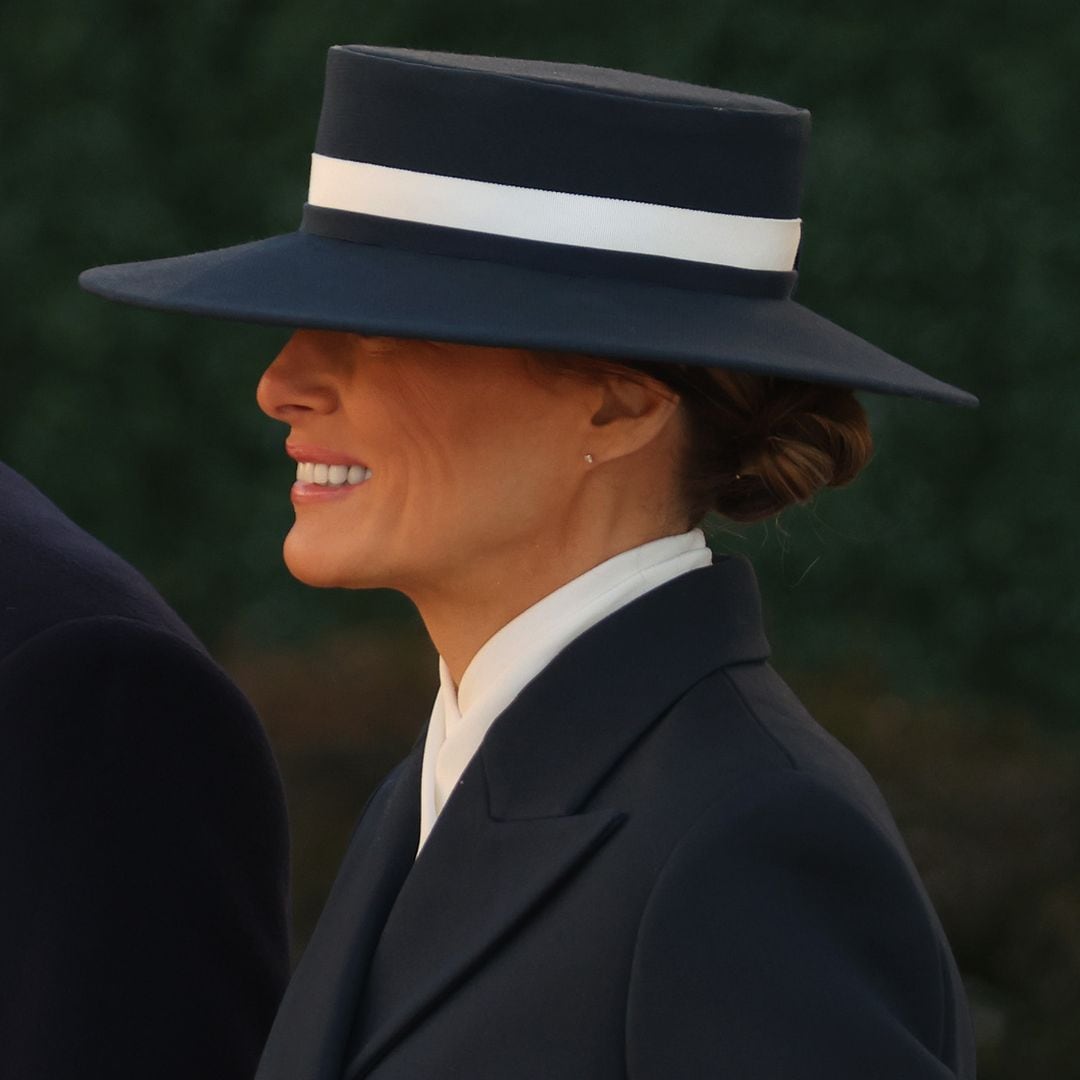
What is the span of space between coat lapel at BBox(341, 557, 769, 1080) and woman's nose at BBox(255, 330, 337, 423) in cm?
30

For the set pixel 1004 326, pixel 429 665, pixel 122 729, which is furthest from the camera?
pixel 429 665

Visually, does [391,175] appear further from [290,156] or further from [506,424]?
[290,156]

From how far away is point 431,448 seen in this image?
1904 mm

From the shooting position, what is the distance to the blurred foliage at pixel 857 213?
471 centimetres

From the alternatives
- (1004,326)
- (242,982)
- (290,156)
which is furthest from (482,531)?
(290,156)

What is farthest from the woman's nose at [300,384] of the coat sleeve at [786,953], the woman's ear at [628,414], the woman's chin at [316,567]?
the coat sleeve at [786,953]

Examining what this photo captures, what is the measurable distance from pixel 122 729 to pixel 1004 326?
2962 millimetres

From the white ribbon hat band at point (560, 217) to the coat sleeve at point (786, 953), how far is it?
0.46 metres

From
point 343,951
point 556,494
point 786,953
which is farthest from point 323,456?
point 786,953

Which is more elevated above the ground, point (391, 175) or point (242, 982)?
point (391, 175)

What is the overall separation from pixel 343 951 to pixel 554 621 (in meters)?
0.34

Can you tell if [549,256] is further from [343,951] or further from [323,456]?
[343,951]

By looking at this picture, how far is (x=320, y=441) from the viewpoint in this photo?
1.94 meters

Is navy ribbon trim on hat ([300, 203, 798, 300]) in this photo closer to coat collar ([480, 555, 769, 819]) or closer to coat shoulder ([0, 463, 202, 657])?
coat collar ([480, 555, 769, 819])
